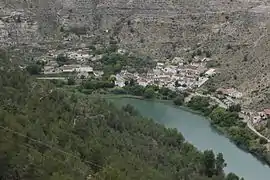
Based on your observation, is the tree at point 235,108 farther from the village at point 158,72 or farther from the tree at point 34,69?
the tree at point 34,69

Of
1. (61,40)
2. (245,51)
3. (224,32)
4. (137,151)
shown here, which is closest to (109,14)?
(61,40)

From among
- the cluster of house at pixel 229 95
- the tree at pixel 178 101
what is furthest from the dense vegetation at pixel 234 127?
the cluster of house at pixel 229 95

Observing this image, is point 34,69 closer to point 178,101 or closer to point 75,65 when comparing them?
point 75,65

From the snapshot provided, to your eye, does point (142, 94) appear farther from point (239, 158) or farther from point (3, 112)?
point (3, 112)

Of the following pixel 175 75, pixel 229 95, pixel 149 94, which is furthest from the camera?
pixel 175 75

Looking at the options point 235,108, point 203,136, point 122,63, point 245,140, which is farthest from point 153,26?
point 245,140

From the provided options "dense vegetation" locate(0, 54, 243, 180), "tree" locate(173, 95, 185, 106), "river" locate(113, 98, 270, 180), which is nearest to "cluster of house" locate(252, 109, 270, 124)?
"river" locate(113, 98, 270, 180)
